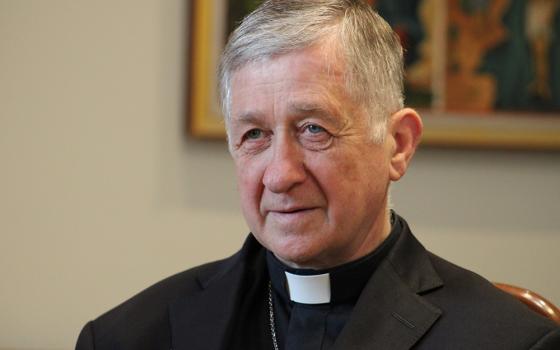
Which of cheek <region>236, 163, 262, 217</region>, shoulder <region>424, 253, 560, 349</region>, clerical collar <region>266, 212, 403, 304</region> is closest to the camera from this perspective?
shoulder <region>424, 253, 560, 349</region>

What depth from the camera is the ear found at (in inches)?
76.5

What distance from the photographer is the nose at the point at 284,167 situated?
71.1 inches

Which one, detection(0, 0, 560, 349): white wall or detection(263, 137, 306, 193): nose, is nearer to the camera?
detection(263, 137, 306, 193): nose

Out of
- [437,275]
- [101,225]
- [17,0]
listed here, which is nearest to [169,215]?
[101,225]

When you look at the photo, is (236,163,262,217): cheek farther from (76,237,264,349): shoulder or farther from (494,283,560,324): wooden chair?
(494,283,560,324): wooden chair

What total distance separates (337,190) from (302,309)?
352 millimetres

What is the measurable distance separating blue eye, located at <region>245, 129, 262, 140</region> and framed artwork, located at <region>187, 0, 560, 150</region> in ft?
3.83

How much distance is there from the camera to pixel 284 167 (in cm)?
181

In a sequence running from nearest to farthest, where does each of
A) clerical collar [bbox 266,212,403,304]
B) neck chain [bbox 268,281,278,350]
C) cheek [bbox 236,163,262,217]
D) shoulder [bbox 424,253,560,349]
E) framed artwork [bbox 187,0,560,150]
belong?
shoulder [bbox 424,253,560,349] → cheek [bbox 236,163,262,217] → clerical collar [bbox 266,212,403,304] → neck chain [bbox 268,281,278,350] → framed artwork [bbox 187,0,560,150]

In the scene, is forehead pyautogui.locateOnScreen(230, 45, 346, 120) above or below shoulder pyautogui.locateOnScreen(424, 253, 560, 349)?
above

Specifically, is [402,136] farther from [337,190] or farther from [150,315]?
[150,315]

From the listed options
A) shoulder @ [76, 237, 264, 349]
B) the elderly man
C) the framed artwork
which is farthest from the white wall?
the elderly man

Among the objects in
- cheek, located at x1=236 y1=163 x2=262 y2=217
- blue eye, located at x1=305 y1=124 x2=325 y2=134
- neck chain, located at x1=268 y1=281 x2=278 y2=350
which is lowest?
neck chain, located at x1=268 y1=281 x2=278 y2=350

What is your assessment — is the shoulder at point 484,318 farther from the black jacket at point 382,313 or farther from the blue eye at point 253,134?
the blue eye at point 253,134
